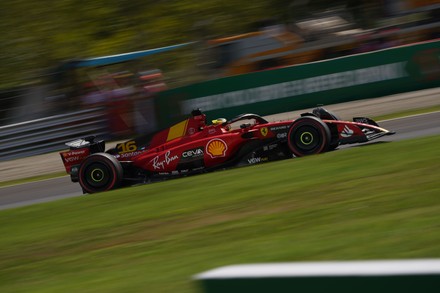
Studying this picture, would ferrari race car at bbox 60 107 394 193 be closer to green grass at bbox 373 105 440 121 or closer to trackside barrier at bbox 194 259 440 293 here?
green grass at bbox 373 105 440 121

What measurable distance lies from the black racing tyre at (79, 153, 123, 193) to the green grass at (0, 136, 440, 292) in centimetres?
149

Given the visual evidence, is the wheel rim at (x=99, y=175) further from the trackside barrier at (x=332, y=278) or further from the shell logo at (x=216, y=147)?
the trackside barrier at (x=332, y=278)

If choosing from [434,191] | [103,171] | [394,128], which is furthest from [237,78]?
[434,191]

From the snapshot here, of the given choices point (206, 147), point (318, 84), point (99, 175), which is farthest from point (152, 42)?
point (206, 147)

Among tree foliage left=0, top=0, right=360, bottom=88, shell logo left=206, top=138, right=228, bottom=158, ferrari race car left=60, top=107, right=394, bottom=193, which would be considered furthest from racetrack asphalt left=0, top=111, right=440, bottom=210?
tree foliage left=0, top=0, right=360, bottom=88

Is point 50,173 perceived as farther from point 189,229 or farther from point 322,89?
point 189,229

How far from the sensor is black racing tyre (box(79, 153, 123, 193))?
1212cm

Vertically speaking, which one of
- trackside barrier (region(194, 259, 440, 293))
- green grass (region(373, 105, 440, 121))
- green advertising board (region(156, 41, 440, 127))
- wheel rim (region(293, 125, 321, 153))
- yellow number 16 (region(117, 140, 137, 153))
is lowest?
trackside barrier (region(194, 259, 440, 293))

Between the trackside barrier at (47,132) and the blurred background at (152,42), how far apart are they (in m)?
0.45

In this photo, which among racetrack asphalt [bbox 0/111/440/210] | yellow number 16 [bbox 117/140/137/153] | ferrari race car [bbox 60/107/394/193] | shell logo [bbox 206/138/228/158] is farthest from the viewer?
racetrack asphalt [bbox 0/111/440/210]

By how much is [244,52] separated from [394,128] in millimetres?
10565

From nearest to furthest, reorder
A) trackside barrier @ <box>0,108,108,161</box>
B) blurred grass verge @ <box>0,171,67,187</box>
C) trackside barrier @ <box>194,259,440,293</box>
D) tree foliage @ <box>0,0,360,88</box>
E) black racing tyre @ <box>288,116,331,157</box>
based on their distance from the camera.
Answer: trackside barrier @ <box>194,259,440,293</box>
black racing tyre @ <box>288,116,331,157</box>
blurred grass verge @ <box>0,171,67,187</box>
trackside barrier @ <box>0,108,108,161</box>
tree foliage @ <box>0,0,360,88</box>

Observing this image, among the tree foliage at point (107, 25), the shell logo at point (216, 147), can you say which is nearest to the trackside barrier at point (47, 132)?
the shell logo at point (216, 147)

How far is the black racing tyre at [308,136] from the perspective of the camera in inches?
438
